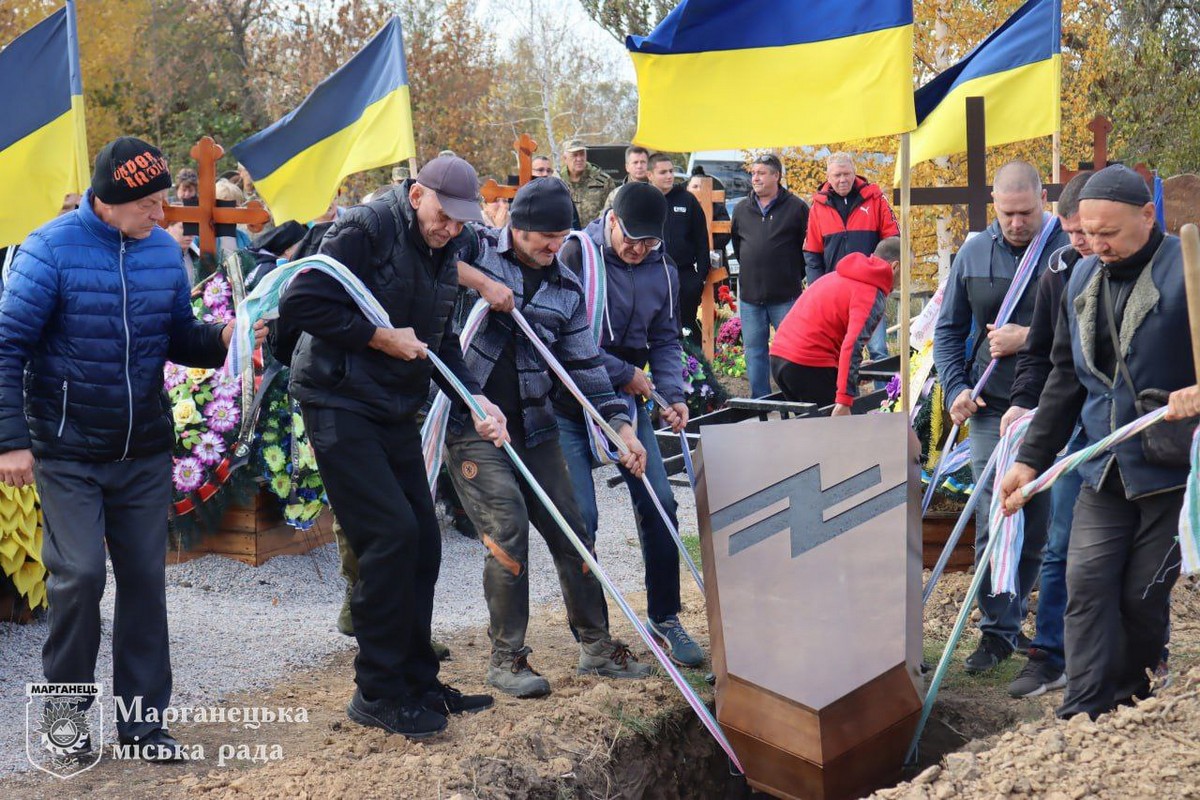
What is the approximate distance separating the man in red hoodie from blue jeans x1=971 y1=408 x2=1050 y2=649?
4.59ft

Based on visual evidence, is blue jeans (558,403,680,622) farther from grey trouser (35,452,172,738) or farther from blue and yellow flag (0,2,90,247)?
blue and yellow flag (0,2,90,247)

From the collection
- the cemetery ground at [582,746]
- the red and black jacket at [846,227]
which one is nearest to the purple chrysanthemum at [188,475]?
the cemetery ground at [582,746]

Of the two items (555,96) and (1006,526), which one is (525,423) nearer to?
(1006,526)

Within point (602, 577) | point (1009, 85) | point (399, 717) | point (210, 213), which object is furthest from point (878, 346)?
point (399, 717)

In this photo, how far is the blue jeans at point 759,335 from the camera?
408 inches

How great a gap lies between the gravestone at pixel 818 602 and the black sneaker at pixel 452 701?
100 cm

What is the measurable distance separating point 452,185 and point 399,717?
6.27ft

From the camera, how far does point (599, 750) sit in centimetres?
484

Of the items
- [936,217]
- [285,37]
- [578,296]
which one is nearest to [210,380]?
[578,296]

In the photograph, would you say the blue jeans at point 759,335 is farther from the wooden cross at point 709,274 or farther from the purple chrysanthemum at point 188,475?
the purple chrysanthemum at point 188,475

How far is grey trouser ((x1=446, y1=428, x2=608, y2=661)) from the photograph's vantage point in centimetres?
511

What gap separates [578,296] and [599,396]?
420 millimetres

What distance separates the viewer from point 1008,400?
219 inches

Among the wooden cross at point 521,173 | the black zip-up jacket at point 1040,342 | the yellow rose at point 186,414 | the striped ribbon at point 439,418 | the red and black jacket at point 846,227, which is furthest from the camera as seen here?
the wooden cross at point 521,173
